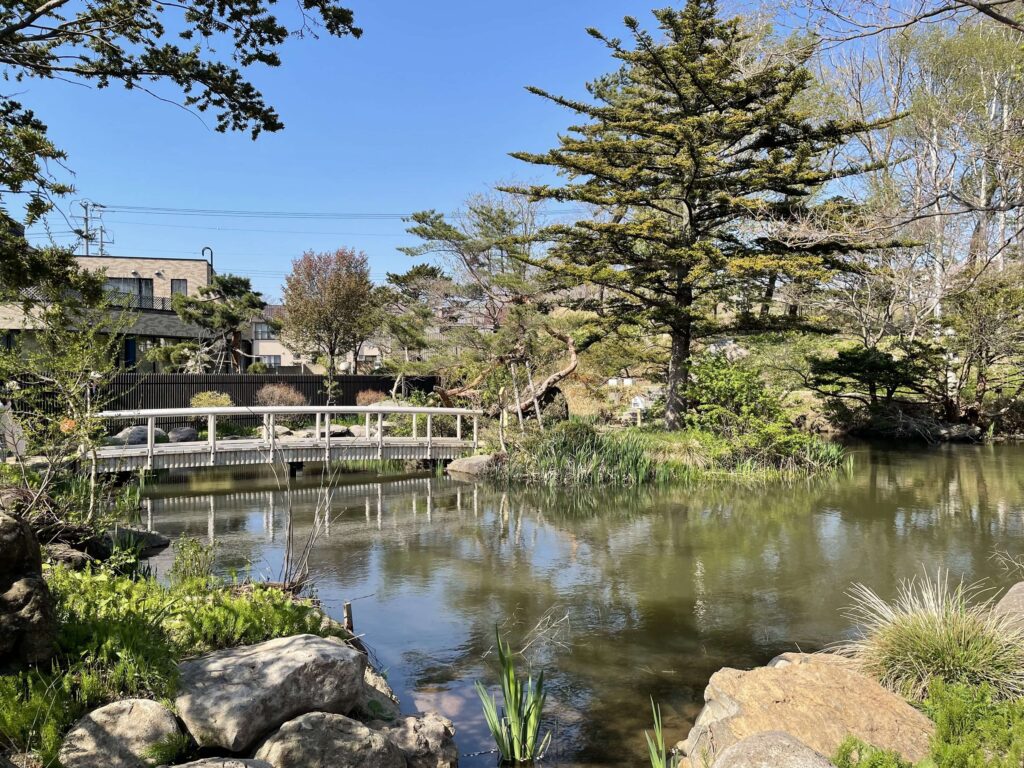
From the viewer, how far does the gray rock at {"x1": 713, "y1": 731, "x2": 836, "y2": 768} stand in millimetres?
3002

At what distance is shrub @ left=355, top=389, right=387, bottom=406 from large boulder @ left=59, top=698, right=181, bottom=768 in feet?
73.8

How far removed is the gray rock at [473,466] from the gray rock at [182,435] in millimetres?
7544

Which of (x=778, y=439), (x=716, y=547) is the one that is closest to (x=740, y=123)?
(x=778, y=439)

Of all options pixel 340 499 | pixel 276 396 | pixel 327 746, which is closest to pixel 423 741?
pixel 327 746

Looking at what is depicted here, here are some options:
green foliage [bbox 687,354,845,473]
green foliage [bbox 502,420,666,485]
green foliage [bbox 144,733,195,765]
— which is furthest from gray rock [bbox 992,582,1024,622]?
green foliage [bbox 687,354,845,473]

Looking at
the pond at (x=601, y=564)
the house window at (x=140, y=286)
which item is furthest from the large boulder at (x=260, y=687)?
the house window at (x=140, y=286)

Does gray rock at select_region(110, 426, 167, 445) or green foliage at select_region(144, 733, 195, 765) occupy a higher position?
gray rock at select_region(110, 426, 167, 445)

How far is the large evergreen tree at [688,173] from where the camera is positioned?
1545 centimetres

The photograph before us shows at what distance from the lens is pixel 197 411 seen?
14781 mm

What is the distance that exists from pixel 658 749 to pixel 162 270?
3998 cm

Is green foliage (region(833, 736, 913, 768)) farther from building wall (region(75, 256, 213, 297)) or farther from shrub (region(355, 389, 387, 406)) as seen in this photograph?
building wall (region(75, 256, 213, 297))

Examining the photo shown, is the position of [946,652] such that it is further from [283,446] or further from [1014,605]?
[283,446]

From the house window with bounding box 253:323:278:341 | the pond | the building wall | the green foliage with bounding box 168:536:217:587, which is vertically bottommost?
the pond

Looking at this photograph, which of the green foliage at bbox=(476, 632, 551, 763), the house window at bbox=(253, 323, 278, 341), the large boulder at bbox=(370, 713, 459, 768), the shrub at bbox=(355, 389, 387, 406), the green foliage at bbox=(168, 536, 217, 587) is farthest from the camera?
the house window at bbox=(253, 323, 278, 341)
